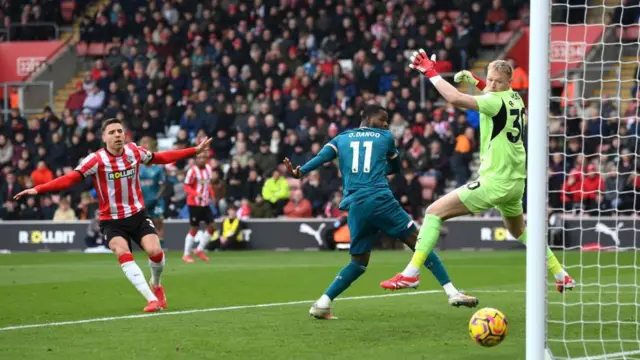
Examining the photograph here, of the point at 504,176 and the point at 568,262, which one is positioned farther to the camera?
the point at 568,262

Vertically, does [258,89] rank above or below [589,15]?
below

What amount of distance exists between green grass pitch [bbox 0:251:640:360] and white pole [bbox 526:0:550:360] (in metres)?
1.01

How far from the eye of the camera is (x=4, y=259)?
2202cm

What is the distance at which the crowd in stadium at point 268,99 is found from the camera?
83.0ft

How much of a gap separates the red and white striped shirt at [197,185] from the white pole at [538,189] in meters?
14.2

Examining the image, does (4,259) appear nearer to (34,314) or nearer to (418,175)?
(418,175)

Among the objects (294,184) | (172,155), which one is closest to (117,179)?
(172,155)

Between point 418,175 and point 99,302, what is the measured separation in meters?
12.9

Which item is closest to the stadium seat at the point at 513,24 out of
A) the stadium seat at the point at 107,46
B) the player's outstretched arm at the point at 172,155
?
the stadium seat at the point at 107,46

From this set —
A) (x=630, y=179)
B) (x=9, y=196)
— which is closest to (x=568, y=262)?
(x=630, y=179)

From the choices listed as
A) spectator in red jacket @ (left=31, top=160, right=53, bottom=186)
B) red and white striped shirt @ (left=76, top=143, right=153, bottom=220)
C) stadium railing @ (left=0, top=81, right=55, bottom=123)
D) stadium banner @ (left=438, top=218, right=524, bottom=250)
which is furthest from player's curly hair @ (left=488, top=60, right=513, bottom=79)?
stadium railing @ (left=0, top=81, right=55, bottom=123)

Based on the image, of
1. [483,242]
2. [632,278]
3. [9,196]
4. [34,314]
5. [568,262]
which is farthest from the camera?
[9,196]

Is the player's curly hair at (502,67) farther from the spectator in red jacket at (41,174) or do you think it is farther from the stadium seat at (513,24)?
the stadium seat at (513,24)

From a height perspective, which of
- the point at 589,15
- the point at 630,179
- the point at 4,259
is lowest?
the point at 4,259
